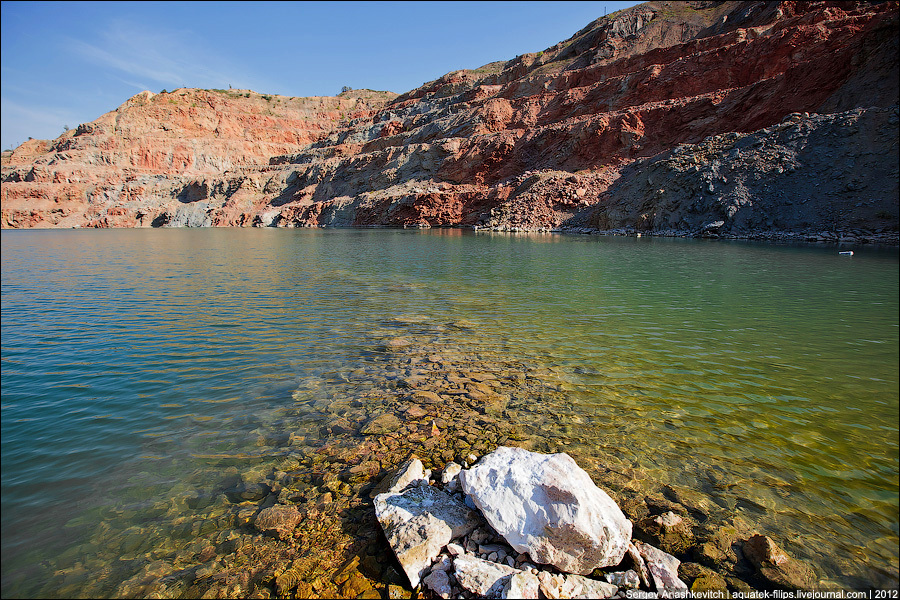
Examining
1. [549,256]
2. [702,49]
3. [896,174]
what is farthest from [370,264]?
[702,49]

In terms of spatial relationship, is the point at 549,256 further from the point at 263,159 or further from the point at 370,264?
the point at 263,159

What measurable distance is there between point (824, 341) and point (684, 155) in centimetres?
3810

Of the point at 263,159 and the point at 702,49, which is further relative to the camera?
the point at 263,159

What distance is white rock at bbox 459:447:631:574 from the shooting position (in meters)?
3.21

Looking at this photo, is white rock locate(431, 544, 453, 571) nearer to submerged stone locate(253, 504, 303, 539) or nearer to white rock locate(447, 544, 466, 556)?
white rock locate(447, 544, 466, 556)

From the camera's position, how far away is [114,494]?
14.0ft

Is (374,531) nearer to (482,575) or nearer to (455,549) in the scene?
(455,549)

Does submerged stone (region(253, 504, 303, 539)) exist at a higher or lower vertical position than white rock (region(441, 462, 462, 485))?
lower

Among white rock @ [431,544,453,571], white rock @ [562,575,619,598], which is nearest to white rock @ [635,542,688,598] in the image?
white rock @ [562,575,619,598]

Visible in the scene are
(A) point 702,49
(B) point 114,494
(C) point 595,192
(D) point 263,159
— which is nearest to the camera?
(B) point 114,494

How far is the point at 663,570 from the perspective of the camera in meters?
3.20

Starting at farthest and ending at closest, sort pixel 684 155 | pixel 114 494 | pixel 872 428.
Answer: pixel 684 155 → pixel 872 428 → pixel 114 494

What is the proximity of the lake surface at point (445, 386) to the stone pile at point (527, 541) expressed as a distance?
1.27 meters

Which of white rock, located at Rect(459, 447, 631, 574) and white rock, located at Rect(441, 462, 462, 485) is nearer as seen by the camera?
white rock, located at Rect(459, 447, 631, 574)
